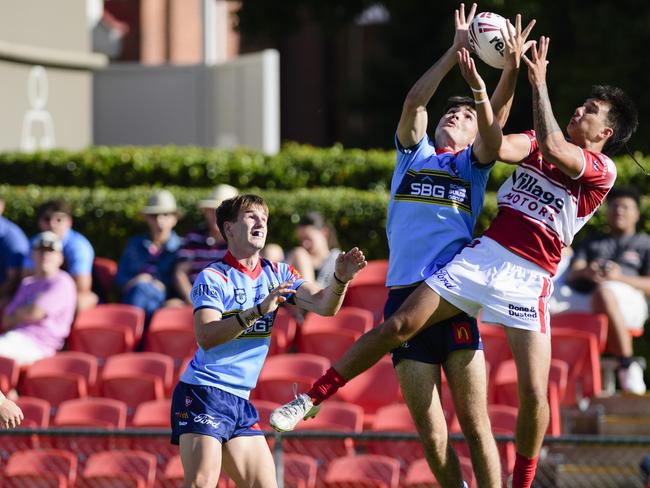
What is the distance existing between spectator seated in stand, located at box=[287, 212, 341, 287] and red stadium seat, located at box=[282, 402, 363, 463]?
4.61 feet

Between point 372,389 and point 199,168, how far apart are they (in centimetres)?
510

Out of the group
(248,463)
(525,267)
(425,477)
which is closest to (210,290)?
(248,463)

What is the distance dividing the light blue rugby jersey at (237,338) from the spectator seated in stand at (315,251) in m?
3.64

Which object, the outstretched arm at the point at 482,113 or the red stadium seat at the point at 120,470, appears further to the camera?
the red stadium seat at the point at 120,470

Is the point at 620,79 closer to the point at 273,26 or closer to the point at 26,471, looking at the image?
the point at 273,26

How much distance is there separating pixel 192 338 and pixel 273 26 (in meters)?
10.7

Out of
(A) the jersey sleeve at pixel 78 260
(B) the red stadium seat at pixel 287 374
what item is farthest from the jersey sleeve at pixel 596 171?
(A) the jersey sleeve at pixel 78 260

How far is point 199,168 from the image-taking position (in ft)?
45.9

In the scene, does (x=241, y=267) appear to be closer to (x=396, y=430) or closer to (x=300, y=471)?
(x=300, y=471)

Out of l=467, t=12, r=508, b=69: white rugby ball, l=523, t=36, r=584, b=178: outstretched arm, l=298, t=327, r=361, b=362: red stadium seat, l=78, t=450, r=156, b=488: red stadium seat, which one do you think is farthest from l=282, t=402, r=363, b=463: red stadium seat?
l=467, t=12, r=508, b=69: white rugby ball

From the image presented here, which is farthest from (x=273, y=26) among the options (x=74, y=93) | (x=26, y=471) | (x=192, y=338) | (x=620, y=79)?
(x=26, y=471)

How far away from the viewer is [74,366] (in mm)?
10039

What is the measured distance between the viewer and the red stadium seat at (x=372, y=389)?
31.3 feet

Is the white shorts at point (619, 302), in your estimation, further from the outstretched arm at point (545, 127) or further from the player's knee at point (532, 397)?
the outstretched arm at point (545, 127)
